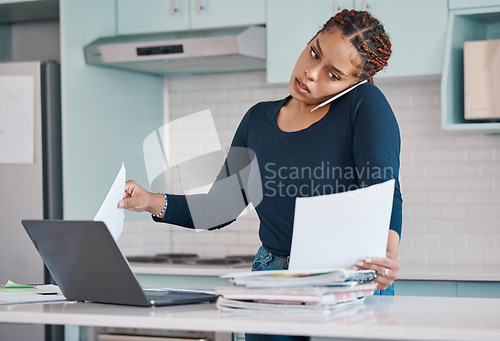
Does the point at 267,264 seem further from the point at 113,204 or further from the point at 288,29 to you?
the point at 288,29

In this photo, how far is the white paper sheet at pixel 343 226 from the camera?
1.31 meters

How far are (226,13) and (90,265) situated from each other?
7.20 ft

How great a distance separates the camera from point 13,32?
3926 mm

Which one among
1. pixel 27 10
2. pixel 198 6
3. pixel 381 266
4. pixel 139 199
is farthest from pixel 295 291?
pixel 27 10

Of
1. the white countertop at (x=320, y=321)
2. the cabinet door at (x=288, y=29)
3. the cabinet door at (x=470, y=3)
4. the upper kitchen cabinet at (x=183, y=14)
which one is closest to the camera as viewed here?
the white countertop at (x=320, y=321)

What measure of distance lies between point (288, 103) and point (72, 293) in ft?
2.41

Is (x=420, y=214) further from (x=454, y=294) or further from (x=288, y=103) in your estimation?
(x=288, y=103)

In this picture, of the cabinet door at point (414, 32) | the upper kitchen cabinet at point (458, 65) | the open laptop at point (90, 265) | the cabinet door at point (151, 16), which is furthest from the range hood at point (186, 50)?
the open laptop at point (90, 265)

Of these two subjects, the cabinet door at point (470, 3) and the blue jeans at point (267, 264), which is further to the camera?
the cabinet door at point (470, 3)

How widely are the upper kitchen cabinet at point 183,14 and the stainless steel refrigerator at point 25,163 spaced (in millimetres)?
483

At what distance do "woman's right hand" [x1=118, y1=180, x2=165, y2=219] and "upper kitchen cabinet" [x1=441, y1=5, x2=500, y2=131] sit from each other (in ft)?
5.58

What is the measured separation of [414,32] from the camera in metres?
3.09

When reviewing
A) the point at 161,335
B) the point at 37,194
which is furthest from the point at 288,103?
the point at 37,194

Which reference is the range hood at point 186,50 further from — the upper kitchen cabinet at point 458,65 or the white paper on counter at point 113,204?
the white paper on counter at point 113,204
